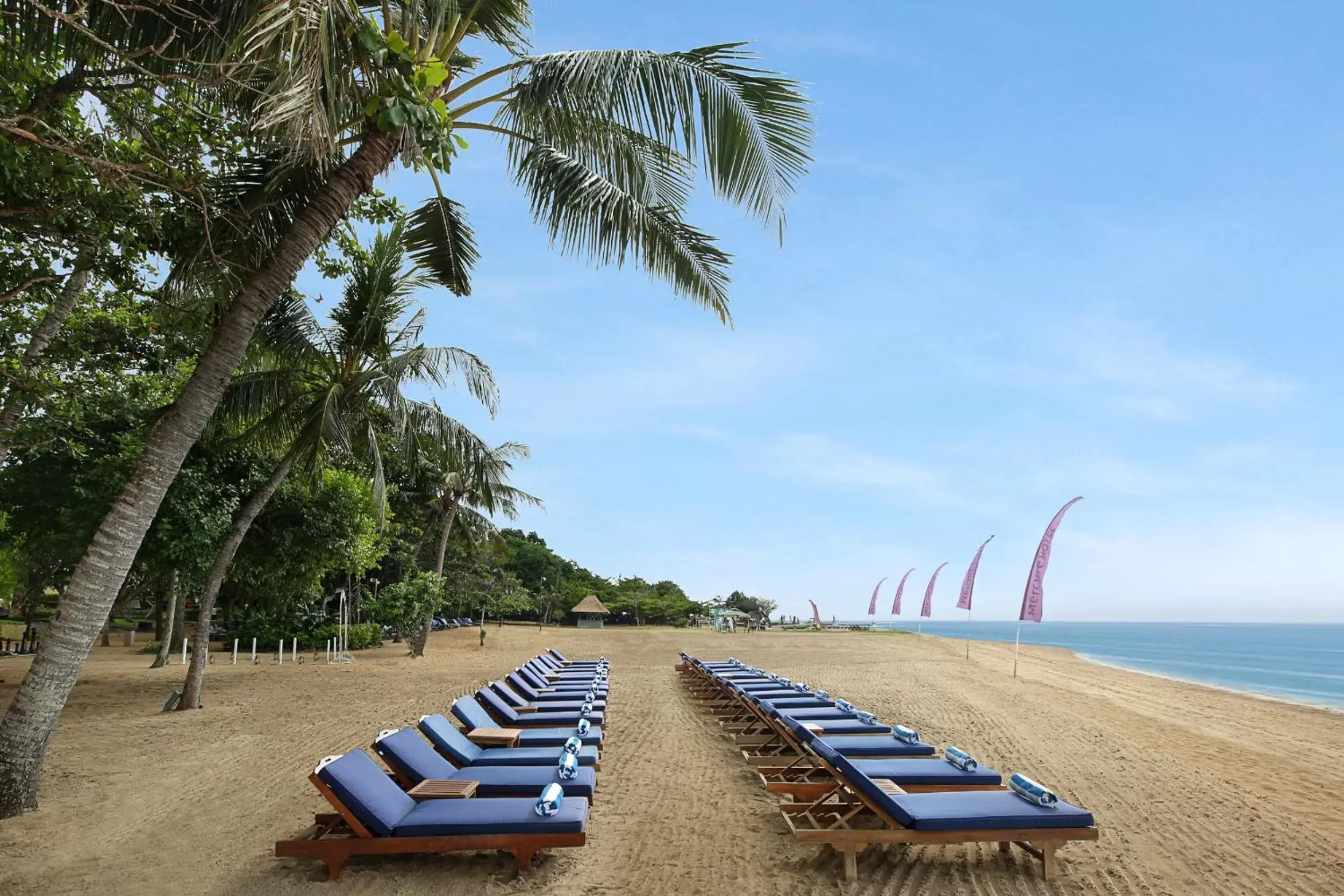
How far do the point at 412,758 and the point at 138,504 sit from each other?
2393 millimetres

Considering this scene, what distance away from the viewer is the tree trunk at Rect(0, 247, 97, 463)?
7145 mm

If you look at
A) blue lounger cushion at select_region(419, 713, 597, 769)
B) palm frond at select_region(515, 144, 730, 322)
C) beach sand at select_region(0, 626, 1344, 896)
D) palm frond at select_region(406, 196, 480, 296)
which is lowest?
beach sand at select_region(0, 626, 1344, 896)

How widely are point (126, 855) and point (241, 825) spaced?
2.24 feet

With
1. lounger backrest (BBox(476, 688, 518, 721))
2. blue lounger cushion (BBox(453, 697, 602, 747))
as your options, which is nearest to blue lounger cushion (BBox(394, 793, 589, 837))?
blue lounger cushion (BBox(453, 697, 602, 747))

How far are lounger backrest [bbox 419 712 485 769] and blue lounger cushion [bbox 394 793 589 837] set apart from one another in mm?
1080

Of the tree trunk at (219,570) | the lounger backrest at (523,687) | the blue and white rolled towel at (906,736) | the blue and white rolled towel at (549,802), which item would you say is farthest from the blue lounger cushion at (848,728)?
the tree trunk at (219,570)

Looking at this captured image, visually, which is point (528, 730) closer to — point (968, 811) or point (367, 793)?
point (367, 793)

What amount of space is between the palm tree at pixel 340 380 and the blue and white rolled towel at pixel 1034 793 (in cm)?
811

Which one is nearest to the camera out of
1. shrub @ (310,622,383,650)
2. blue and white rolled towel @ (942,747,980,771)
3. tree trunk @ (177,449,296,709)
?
blue and white rolled towel @ (942,747,980,771)

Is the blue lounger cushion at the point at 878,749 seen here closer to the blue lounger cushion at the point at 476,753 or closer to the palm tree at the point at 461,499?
the blue lounger cushion at the point at 476,753

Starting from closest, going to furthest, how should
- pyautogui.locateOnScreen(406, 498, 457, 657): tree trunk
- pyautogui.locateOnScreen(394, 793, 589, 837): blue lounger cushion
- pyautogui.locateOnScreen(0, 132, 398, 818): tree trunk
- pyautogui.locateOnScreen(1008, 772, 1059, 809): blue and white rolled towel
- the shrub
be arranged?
1. pyautogui.locateOnScreen(394, 793, 589, 837): blue lounger cushion
2. pyautogui.locateOnScreen(1008, 772, 1059, 809): blue and white rolled towel
3. pyautogui.locateOnScreen(0, 132, 398, 818): tree trunk
4. pyautogui.locateOnScreen(406, 498, 457, 657): tree trunk
5. the shrub

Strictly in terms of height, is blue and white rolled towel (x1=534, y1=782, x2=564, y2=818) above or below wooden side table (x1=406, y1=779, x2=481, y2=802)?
above

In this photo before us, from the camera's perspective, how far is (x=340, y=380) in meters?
10.6

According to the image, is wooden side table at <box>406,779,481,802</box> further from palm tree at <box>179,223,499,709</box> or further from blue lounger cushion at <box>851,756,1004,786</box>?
palm tree at <box>179,223,499,709</box>
